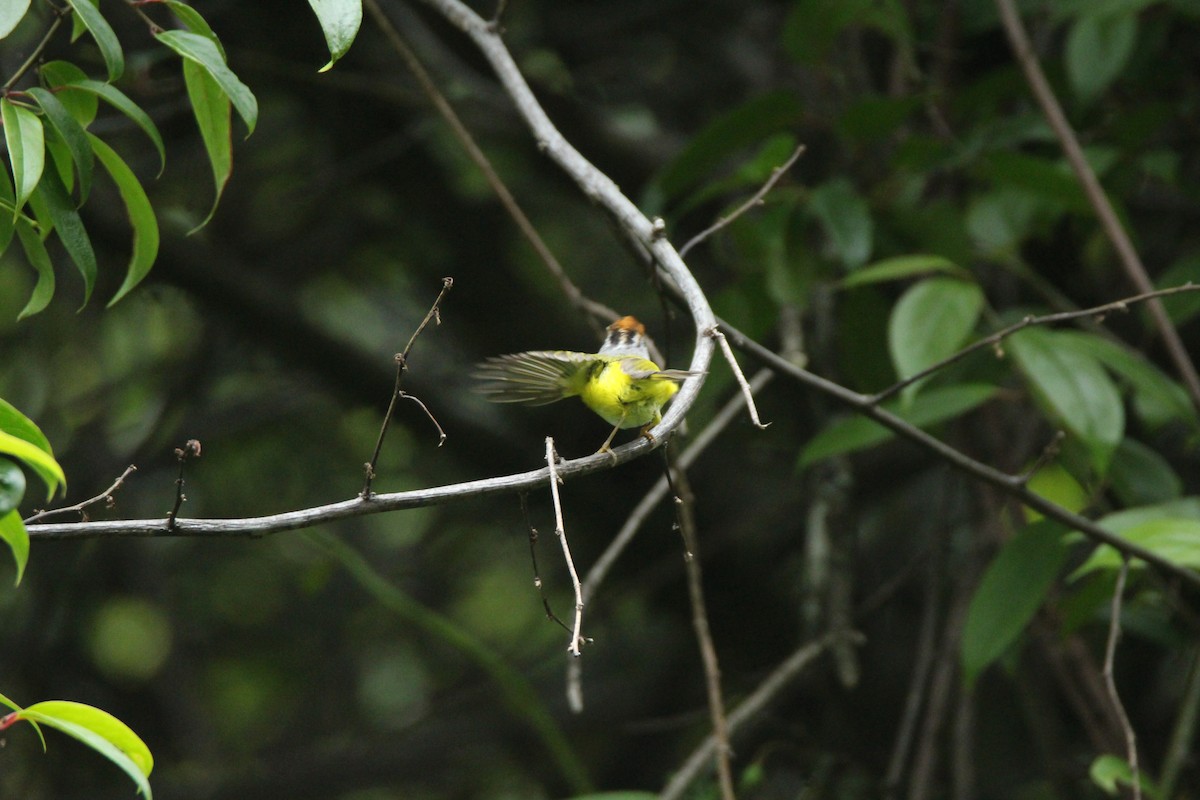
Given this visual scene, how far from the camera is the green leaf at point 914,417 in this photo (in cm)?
247

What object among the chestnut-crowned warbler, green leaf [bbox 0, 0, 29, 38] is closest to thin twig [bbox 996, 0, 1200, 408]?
the chestnut-crowned warbler

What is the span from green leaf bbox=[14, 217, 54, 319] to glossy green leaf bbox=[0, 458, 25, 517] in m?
0.55

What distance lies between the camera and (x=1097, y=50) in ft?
9.59

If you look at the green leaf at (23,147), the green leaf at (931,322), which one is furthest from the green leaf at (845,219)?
the green leaf at (23,147)

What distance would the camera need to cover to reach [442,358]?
435cm

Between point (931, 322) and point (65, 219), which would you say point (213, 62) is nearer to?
point (65, 219)

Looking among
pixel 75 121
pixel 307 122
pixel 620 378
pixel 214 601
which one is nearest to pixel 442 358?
pixel 307 122

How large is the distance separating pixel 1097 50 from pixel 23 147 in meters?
2.60

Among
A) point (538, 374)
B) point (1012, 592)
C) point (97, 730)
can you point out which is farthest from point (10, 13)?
point (1012, 592)

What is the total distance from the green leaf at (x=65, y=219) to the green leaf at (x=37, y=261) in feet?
0.13

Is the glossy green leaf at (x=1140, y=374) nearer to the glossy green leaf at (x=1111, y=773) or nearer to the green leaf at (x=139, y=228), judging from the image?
the glossy green leaf at (x=1111, y=773)

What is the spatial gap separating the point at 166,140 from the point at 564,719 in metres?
2.50

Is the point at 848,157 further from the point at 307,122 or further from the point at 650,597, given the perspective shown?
the point at 307,122

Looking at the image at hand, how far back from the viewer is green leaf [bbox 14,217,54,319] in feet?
4.96
